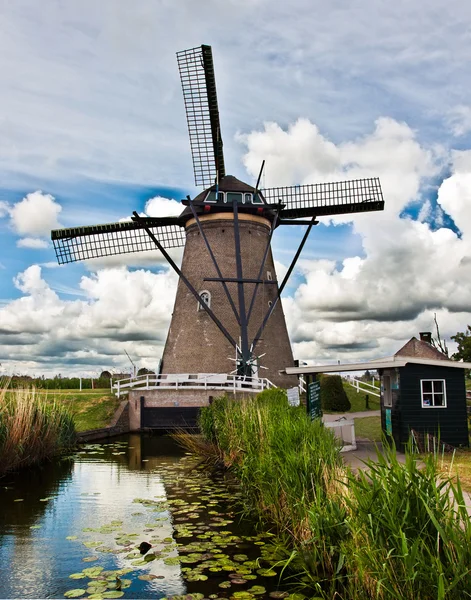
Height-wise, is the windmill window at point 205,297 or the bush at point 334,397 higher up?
the windmill window at point 205,297

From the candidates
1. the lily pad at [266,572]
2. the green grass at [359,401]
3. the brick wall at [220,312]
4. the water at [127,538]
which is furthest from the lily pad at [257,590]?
the green grass at [359,401]

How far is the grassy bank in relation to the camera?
3674 mm

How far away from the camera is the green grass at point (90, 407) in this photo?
19797 millimetres

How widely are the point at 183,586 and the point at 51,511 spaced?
4031mm

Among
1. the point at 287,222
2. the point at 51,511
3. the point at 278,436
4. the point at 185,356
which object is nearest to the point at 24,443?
the point at 51,511

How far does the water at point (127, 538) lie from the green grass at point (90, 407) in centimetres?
780

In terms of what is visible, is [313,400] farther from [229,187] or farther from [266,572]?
[229,187]

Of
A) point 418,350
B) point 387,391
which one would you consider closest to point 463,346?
point 418,350

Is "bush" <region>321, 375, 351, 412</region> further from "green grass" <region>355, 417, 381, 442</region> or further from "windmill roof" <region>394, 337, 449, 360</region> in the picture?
"green grass" <region>355, 417, 381, 442</region>

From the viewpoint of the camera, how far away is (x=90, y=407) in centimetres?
2133

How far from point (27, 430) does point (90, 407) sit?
32.0 feet

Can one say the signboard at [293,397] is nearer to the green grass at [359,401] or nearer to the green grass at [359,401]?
the green grass at [359,401]

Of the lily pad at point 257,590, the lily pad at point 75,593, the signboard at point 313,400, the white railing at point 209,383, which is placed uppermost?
the white railing at point 209,383

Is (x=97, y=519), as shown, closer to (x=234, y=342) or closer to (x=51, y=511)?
(x=51, y=511)
